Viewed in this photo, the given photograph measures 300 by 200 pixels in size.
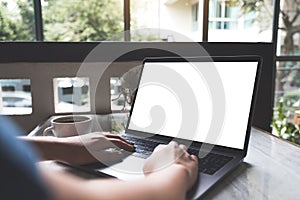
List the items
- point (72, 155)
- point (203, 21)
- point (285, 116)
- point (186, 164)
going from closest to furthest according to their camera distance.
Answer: point (186, 164)
point (72, 155)
point (203, 21)
point (285, 116)

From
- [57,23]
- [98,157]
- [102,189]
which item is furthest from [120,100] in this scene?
[57,23]

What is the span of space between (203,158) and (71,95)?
70cm

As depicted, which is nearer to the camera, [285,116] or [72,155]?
[72,155]

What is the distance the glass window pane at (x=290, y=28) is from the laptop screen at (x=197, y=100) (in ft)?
6.14

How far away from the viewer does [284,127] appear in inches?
87.0

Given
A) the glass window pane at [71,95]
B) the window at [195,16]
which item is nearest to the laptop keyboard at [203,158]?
the glass window pane at [71,95]

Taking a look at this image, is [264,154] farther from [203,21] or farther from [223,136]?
[203,21]

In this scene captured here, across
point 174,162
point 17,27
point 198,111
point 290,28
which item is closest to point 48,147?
point 174,162

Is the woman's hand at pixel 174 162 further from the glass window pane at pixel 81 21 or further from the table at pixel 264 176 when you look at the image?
the glass window pane at pixel 81 21

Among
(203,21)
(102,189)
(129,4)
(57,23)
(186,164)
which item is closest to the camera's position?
(102,189)

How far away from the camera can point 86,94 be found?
1.10 metres

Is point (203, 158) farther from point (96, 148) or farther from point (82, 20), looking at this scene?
point (82, 20)

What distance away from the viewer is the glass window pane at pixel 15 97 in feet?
3.48

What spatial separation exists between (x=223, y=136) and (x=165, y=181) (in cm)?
29
